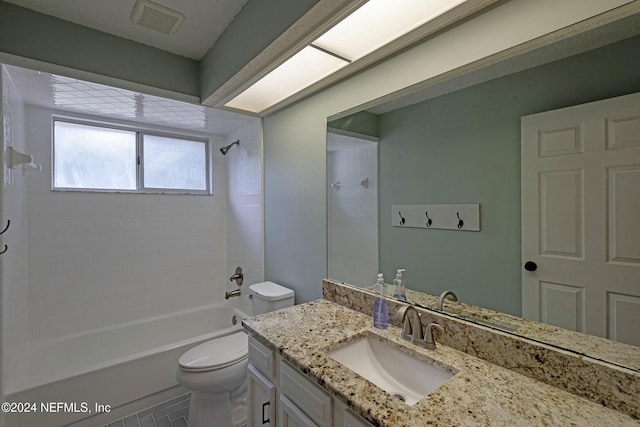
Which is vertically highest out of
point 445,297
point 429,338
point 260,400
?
point 445,297

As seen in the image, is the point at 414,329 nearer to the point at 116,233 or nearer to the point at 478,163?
the point at 478,163

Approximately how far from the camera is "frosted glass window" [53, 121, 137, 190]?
2.36m

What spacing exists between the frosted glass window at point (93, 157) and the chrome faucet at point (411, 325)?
2715mm

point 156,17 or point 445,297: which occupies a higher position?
point 156,17

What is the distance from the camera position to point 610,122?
76cm

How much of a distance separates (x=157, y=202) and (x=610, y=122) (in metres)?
3.12

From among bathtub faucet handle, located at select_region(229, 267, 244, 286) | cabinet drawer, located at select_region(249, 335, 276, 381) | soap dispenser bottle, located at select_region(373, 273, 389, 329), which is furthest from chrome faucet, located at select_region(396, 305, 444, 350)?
bathtub faucet handle, located at select_region(229, 267, 244, 286)

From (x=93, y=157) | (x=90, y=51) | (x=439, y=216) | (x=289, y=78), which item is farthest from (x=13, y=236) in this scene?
(x=439, y=216)

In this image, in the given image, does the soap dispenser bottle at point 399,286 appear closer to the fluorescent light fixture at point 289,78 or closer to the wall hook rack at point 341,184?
the wall hook rack at point 341,184

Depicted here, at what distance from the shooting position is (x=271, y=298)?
72.9 inches

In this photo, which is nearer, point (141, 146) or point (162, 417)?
point (162, 417)

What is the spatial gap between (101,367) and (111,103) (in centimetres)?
188

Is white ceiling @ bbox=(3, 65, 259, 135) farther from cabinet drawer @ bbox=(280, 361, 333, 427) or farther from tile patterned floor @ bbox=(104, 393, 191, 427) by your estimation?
tile patterned floor @ bbox=(104, 393, 191, 427)

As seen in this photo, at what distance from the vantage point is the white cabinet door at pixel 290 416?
Result: 0.96m
